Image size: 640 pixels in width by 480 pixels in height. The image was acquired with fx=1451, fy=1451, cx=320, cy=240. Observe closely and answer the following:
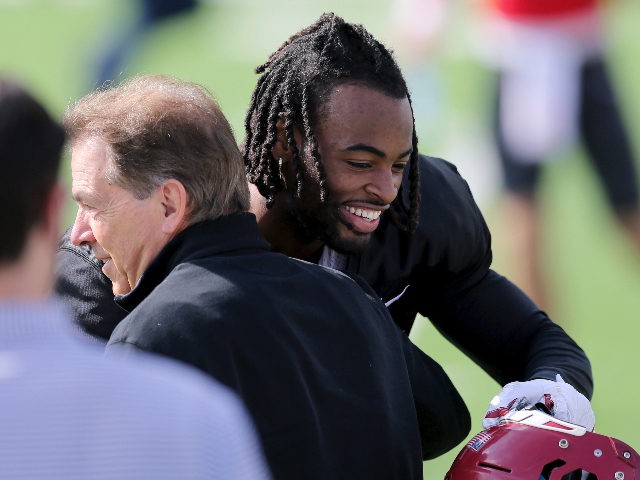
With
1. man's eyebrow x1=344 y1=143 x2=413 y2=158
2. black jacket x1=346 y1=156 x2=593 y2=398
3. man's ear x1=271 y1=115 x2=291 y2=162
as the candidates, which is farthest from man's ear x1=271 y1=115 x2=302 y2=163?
black jacket x1=346 y1=156 x2=593 y2=398

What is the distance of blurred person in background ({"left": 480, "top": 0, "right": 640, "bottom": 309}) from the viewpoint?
560 cm

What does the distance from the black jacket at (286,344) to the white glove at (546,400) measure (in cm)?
31

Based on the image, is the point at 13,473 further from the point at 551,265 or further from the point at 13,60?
the point at 13,60

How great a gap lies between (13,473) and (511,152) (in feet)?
14.4

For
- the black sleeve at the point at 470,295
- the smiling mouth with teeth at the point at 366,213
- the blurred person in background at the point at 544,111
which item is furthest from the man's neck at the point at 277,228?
the blurred person in background at the point at 544,111

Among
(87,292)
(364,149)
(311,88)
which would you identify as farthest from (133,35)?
(87,292)

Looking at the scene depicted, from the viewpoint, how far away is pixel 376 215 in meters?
2.90

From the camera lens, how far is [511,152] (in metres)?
5.63

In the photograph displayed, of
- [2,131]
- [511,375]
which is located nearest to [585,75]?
[511,375]

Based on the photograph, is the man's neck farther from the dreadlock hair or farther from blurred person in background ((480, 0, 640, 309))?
blurred person in background ((480, 0, 640, 309))

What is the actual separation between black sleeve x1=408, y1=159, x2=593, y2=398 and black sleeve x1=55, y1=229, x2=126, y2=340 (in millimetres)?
738

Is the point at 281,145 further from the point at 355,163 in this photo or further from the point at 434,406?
the point at 434,406

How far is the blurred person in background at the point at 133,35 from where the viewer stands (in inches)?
301

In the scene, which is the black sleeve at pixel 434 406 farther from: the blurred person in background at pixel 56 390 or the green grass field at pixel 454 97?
the green grass field at pixel 454 97
